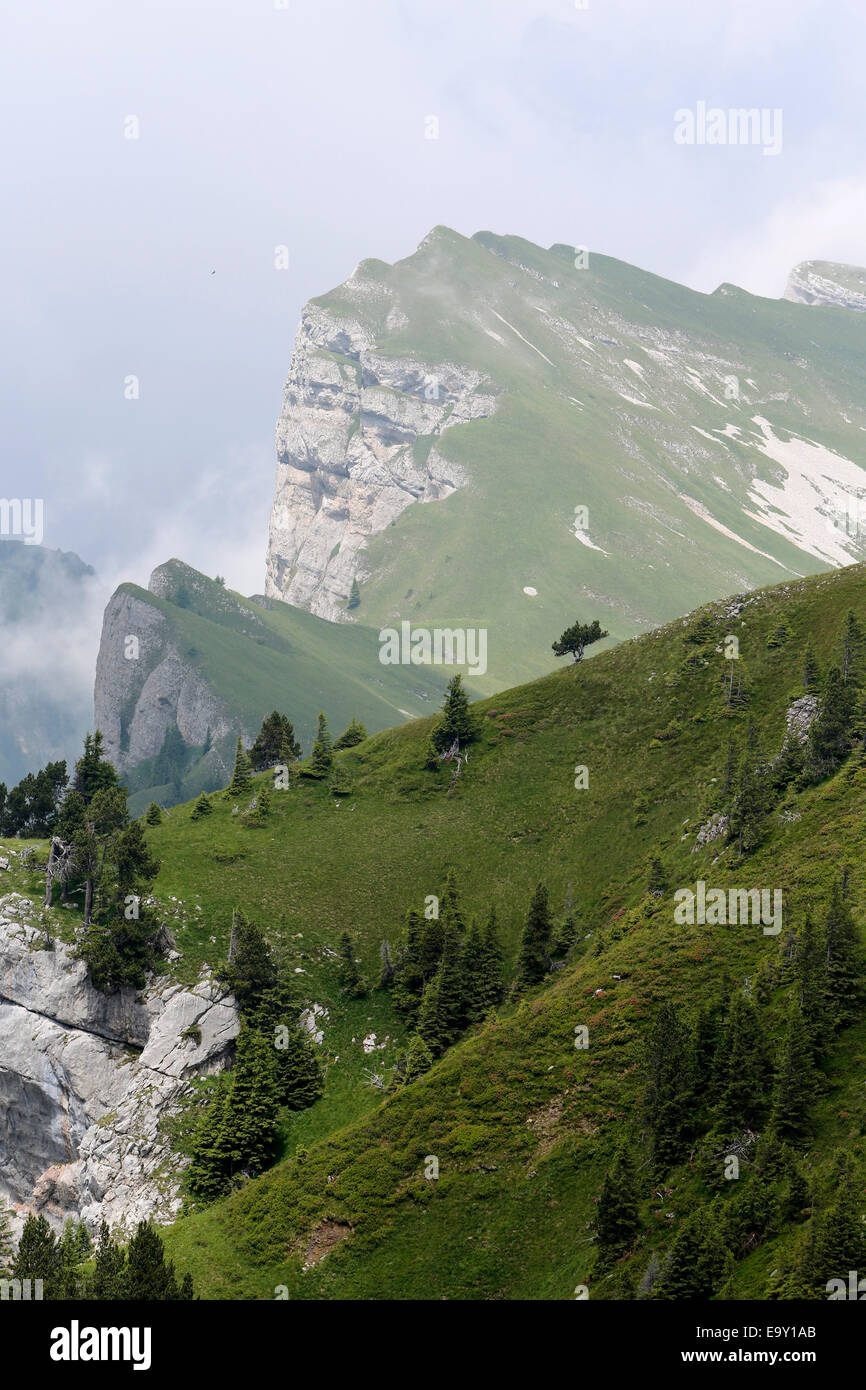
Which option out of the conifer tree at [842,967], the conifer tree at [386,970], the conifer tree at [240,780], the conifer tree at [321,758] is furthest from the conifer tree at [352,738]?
the conifer tree at [842,967]

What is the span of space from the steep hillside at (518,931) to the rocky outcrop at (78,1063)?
521 centimetres

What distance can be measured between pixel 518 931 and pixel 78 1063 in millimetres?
34388

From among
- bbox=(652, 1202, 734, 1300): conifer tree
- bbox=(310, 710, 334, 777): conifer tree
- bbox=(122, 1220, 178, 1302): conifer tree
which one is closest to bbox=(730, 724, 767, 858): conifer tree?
bbox=(652, 1202, 734, 1300): conifer tree

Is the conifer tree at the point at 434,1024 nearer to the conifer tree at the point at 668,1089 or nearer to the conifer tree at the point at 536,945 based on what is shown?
the conifer tree at the point at 536,945

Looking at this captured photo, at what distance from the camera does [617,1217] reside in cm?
4106

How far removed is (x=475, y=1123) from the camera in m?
54.7

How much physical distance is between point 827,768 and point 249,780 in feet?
199

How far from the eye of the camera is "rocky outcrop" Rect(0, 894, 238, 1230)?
71812 millimetres

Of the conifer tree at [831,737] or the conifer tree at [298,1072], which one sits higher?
the conifer tree at [831,737]

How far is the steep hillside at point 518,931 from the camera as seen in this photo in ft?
152

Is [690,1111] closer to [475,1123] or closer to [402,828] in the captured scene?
[475,1123]

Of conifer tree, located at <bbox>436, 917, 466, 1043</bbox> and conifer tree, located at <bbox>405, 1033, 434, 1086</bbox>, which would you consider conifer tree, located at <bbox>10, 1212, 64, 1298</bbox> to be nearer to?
conifer tree, located at <bbox>405, 1033, 434, 1086</bbox>

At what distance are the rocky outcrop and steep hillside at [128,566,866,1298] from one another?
5.21 metres
